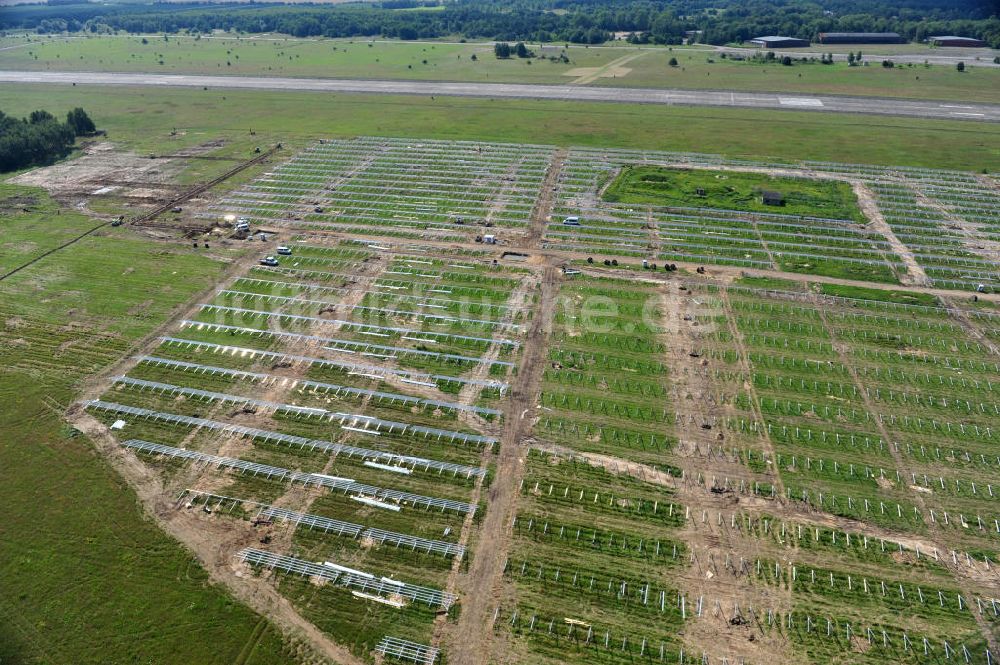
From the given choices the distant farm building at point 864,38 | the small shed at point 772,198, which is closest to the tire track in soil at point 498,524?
the small shed at point 772,198

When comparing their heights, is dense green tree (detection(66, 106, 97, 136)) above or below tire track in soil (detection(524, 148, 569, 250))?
above

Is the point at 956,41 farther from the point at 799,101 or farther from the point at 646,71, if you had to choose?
the point at 646,71

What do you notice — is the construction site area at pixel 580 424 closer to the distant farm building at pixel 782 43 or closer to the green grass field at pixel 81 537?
the green grass field at pixel 81 537

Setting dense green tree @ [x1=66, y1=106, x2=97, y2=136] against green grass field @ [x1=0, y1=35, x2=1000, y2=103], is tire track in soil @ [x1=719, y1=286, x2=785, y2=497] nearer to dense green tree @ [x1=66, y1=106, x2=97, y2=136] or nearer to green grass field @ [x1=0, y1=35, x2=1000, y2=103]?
green grass field @ [x1=0, y1=35, x2=1000, y2=103]

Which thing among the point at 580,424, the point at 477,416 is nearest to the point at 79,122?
the point at 477,416

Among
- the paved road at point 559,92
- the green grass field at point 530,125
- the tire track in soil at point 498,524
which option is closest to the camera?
the tire track in soil at point 498,524

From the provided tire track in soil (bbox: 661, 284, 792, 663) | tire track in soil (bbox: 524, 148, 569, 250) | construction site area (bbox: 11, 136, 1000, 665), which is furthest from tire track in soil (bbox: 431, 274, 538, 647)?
tire track in soil (bbox: 661, 284, 792, 663)
